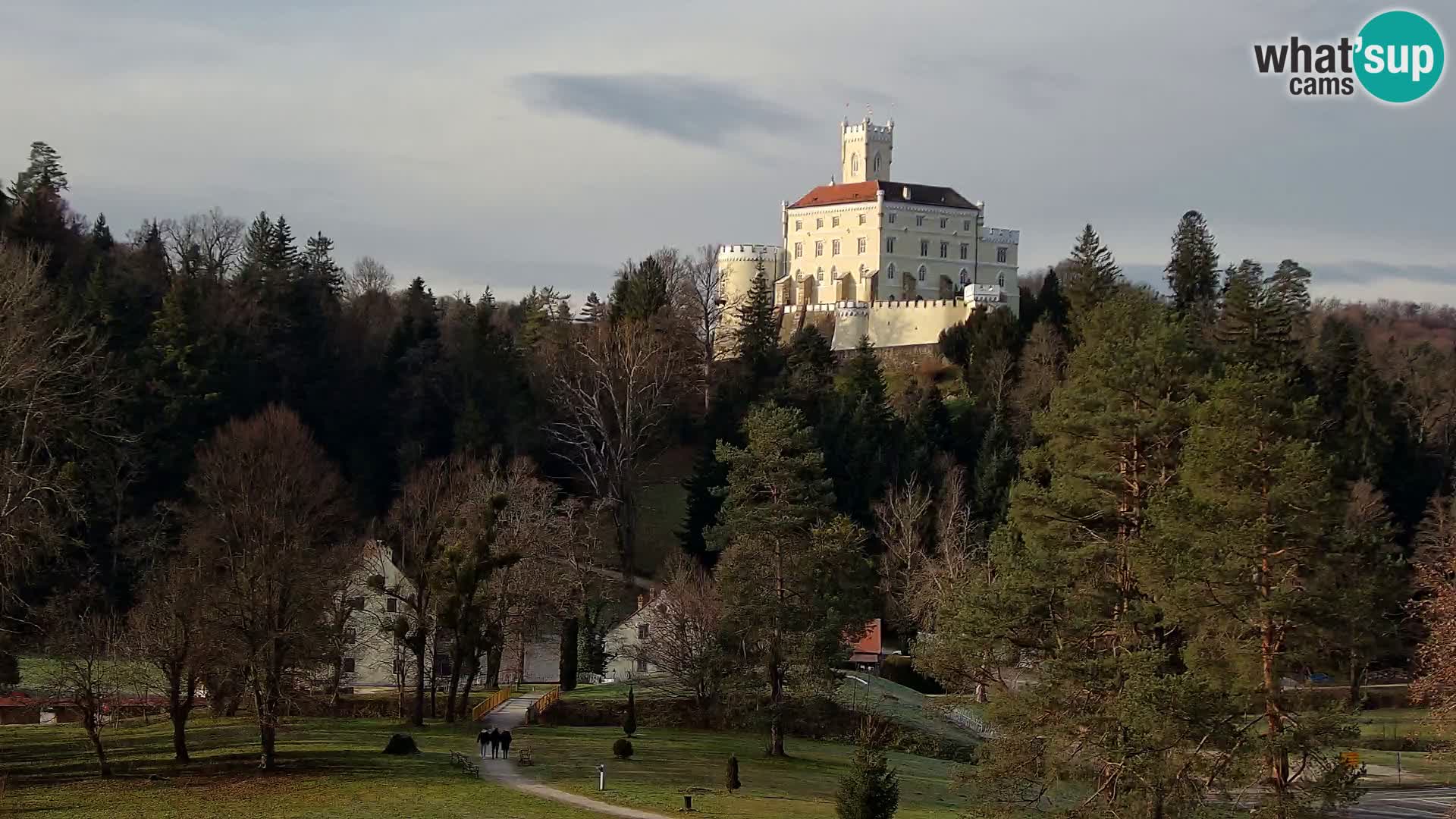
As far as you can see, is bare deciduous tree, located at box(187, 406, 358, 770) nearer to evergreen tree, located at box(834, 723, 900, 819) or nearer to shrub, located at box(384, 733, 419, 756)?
shrub, located at box(384, 733, 419, 756)

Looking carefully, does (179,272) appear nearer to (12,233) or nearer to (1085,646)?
(12,233)

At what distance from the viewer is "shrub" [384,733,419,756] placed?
133ft

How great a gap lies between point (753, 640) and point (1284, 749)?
69.3 feet

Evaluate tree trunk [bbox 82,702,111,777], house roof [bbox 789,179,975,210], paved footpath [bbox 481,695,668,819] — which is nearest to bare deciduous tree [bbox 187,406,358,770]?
tree trunk [bbox 82,702,111,777]

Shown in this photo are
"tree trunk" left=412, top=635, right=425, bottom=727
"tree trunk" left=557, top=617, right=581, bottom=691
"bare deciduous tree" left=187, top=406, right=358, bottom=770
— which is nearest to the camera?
"bare deciduous tree" left=187, top=406, right=358, bottom=770

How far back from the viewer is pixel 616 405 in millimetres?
75562

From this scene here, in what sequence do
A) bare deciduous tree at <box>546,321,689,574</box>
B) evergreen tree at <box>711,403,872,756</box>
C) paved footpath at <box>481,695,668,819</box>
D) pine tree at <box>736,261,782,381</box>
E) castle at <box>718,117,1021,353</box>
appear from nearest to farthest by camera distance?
1. paved footpath at <box>481,695,668,819</box>
2. evergreen tree at <box>711,403,872,756</box>
3. bare deciduous tree at <box>546,321,689,574</box>
4. pine tree at <box>736,261,782,381</box>
5. castle at <box>718,117,1021,353</box>

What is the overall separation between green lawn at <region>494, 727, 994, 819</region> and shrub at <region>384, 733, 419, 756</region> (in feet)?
10.8

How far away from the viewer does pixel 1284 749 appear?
27.0 meters

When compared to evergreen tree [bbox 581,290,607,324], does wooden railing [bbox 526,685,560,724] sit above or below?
below

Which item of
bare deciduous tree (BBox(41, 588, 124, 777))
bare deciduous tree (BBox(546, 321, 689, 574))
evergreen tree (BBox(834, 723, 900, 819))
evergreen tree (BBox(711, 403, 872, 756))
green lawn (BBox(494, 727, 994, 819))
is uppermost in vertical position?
bare deciduous tree (BBox(546, 321, 689, 574))

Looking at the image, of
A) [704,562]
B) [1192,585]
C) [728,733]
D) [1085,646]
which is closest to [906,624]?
[704,562]

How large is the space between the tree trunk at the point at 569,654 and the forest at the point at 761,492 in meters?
0.14

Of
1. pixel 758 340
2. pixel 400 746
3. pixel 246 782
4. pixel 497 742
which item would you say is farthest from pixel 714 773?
pixel 758 340
